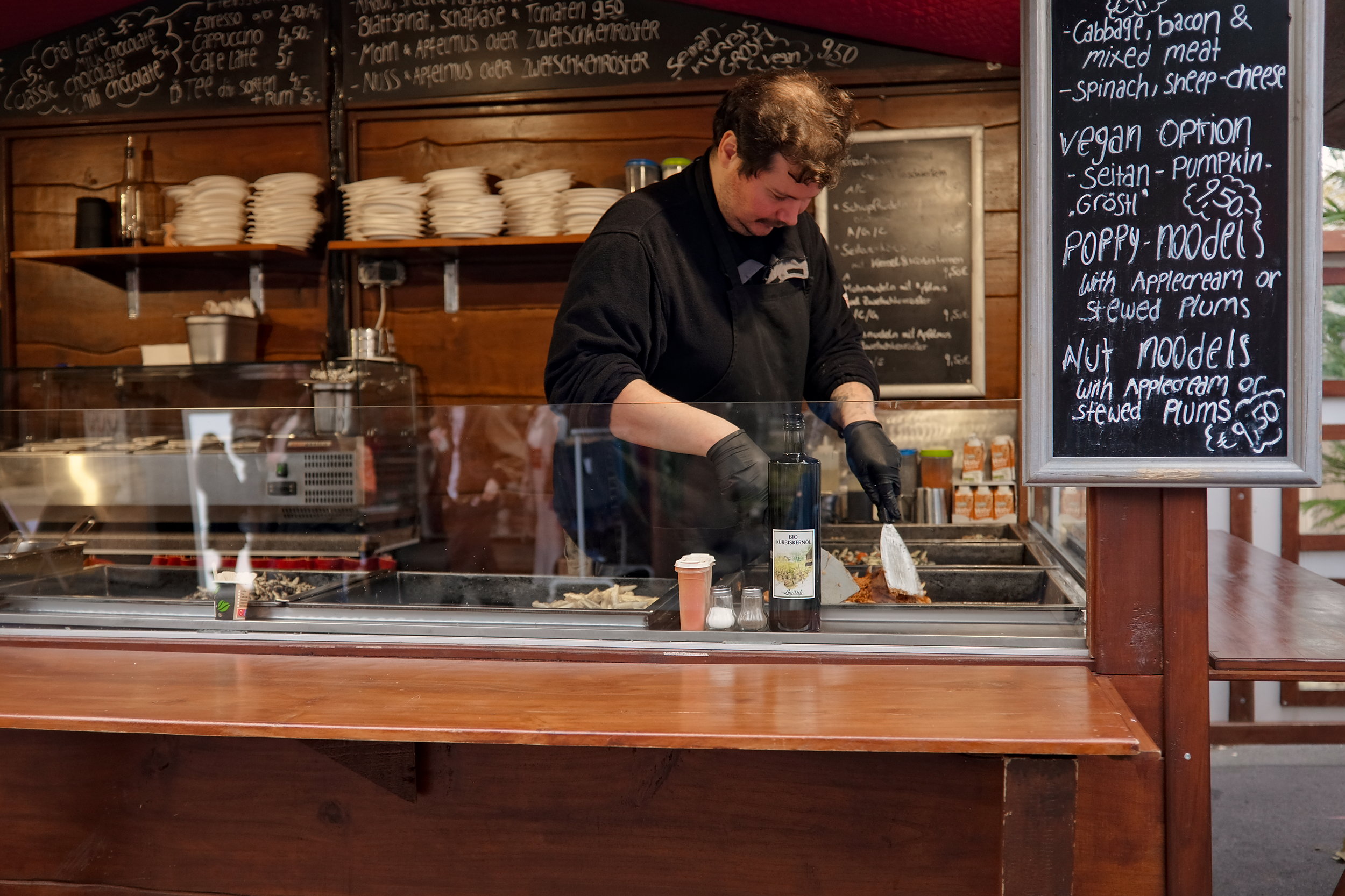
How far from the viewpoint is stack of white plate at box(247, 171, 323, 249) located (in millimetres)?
3580

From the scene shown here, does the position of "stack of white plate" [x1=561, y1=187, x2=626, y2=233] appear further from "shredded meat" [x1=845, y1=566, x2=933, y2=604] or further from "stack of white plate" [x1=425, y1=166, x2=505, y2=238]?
"shredded meat" [x1=845, y1=566, x2=933, y2=604]

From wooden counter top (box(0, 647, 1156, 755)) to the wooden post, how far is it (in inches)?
4.8

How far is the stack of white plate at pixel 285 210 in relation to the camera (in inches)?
141

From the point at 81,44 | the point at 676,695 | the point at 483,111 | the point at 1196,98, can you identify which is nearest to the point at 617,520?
the point at 676,695

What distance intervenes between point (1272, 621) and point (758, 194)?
1071mm

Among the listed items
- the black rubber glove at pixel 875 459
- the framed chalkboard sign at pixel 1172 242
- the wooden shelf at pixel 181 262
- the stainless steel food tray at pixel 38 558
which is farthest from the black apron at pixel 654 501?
the wooden shelf at pixel 181 262

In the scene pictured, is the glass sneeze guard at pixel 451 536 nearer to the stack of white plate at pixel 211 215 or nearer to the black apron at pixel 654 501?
the black apron at pixel 654 501

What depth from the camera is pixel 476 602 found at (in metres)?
1.69

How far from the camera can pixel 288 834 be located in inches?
55.5

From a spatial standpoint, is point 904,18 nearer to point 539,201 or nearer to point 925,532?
point 539,201

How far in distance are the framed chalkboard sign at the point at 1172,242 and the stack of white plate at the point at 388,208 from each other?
8.49 feet

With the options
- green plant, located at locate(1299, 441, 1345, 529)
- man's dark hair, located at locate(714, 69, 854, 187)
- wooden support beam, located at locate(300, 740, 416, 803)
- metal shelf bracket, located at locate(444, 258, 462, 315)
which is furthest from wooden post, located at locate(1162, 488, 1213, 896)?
metal shelf bracket, located at locate(444, 258, 462, 315)

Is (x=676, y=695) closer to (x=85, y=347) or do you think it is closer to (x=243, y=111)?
(x=243, y=111)

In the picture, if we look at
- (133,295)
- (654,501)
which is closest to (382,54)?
(133,295)
